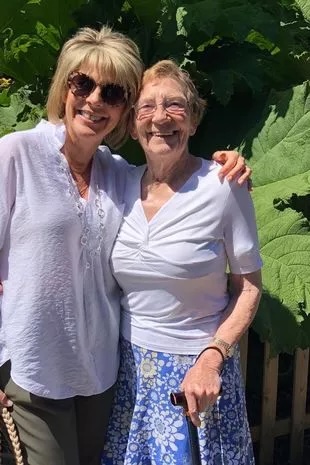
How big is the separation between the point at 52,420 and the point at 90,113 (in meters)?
0.87

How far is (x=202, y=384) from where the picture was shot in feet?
7.24

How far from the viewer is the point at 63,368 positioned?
2.37 m

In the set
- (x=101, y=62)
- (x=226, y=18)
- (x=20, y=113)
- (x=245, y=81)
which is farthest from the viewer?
(x=20, y=113)

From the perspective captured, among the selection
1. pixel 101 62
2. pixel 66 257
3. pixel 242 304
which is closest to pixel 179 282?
pixel 242 304

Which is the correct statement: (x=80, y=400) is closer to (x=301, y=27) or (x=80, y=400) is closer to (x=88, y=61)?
(x=88, y=61)

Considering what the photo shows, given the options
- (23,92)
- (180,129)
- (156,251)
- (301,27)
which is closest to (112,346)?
(156,251)

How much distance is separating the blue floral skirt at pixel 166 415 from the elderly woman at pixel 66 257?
0.06m

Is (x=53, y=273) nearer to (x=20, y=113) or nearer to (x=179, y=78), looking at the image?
(x=179, y=78)

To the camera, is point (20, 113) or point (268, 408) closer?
point (268, 408)

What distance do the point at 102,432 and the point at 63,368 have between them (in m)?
Result: 0.28

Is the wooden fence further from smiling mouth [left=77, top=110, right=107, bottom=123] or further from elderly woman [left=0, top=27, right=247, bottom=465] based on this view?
smiling mouth [left=77, top=110, right=107, bottom=123]

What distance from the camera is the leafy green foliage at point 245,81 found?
3246 millimetres

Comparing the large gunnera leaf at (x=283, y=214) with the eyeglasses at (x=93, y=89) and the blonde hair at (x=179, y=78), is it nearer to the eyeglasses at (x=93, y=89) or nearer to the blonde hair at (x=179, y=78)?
the blonde hair at (x=179, y=78)

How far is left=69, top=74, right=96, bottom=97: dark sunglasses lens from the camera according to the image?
7.86 feet
